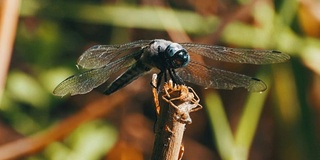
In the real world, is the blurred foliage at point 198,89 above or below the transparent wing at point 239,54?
below

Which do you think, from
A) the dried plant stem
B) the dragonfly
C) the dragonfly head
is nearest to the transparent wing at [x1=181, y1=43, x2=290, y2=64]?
the dragonfly

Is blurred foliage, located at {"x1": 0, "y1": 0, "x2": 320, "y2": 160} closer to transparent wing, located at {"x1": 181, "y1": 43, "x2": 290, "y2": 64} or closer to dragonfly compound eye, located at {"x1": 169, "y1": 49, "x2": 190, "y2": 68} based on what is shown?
transparent wing, located at {"x1": 181, "y1": 43, "x2": 290, "y2": 64}

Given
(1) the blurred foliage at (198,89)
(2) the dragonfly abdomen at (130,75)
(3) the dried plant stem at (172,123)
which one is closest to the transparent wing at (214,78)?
(2) the dragonfly abdomen at (130,75)

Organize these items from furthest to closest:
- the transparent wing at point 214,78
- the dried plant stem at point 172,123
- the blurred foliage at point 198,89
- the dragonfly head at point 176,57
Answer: the blurred foliage at point 198,89 < the transparent wing at point 214,78 < the dragonfly head at point 176,57 < the dried plant stem at point 172,123

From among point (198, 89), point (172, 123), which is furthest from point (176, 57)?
point (198, 89)

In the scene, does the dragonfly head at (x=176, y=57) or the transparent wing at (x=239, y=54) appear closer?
the dragonfly head at (x=176, y=57)

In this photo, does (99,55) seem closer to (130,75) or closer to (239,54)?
(130,75)

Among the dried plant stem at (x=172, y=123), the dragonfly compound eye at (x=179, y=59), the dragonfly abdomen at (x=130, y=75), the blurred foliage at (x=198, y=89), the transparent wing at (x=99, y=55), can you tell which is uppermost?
the dried plant stem at (x=172, y=123)

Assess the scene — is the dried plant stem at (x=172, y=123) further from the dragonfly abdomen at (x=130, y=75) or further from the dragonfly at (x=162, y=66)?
the dragonfly abdomen at (x=130, y=75)

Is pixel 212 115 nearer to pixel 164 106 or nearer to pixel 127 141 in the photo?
pixel 127 141
